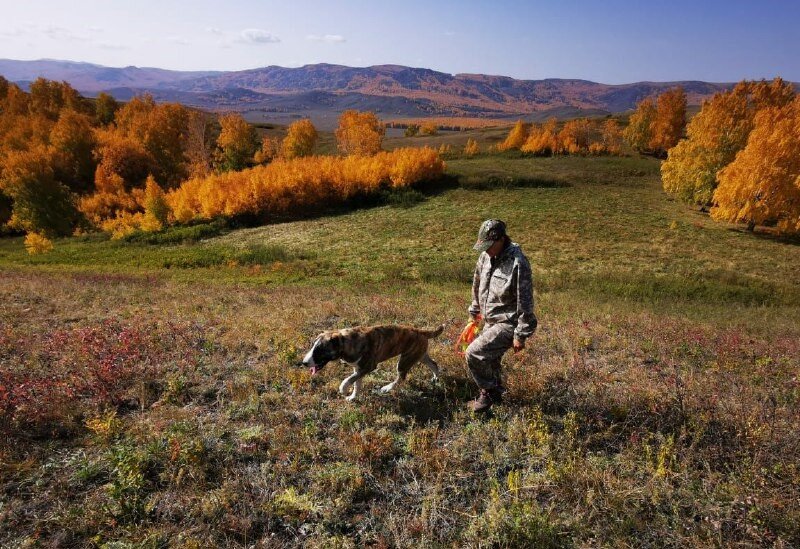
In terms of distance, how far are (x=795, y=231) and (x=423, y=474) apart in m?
41.2

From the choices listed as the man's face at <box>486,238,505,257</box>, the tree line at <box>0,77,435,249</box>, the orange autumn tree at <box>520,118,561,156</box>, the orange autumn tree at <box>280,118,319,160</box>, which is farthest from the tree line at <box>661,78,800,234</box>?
the orange autumn tree at <box>280,118,319,160</box>

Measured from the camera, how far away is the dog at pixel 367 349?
241 inches

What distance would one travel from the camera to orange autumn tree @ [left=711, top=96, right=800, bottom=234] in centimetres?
2902

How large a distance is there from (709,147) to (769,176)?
346 inches

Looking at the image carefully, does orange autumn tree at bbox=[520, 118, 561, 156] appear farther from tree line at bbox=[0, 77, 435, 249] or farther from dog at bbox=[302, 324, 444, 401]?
dog at bbox=[302, 324, 444, 401]

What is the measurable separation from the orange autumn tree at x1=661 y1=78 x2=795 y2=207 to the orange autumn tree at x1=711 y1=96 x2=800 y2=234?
4337 millimetres

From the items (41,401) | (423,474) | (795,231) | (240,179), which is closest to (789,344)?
(423,474)

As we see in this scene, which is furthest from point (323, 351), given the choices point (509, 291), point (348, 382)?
point (509, 291)

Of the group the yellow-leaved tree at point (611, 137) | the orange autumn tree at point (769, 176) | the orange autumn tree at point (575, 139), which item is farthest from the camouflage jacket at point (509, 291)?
the yellow-leaved tree at point (611, 137)

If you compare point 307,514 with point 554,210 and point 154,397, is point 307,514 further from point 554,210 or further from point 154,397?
point 554,210

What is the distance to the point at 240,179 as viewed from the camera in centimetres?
4578

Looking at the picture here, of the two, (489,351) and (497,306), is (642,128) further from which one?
(489,351)

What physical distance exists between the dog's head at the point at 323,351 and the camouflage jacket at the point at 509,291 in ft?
8.04

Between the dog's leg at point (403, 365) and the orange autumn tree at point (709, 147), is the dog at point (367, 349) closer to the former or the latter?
the dog's leg at point (403, 365)
